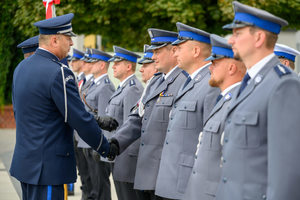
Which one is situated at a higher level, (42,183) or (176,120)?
(176,120)

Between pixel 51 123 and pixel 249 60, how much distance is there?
2.12 m

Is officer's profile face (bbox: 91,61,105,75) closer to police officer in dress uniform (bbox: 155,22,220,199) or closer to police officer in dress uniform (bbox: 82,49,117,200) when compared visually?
police officer in dress uniform (bbox: 82,49,117,200)

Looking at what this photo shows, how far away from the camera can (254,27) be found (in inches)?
131

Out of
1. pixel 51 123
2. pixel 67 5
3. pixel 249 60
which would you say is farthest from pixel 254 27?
pixel 67 5

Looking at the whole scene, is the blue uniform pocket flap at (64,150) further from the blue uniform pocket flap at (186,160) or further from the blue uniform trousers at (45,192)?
the blue uniform pocket flap at (186,160)

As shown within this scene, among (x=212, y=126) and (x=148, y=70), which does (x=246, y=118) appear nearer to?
(x=212, y=126)

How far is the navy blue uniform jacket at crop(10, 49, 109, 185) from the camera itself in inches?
192

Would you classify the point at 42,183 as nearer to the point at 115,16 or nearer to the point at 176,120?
the point at 176,120

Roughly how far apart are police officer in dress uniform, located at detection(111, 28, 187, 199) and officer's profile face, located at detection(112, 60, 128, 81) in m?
2.05

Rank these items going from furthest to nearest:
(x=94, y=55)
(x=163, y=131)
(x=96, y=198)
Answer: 1. (x=94, y=55)
2. (x=96, y=198)
3. (x=163, y=131)

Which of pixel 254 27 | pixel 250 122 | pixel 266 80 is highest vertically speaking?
pixel 254 27

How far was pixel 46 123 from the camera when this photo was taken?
489 centimetres

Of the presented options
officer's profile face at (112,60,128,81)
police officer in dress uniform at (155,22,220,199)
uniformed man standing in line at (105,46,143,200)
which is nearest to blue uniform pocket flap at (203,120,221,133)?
police officer in dress uniform at (155,22,220,199)

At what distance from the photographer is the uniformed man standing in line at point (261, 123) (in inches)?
118
